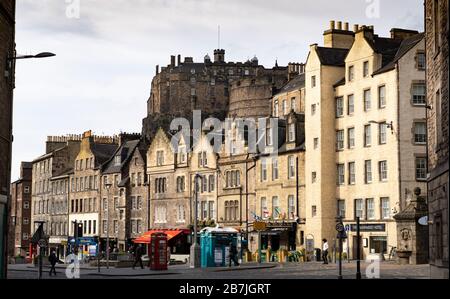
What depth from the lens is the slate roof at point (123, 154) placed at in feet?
297

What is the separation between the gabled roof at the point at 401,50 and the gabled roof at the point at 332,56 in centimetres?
506

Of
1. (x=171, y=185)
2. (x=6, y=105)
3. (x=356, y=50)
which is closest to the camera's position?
(x=6, y=105)

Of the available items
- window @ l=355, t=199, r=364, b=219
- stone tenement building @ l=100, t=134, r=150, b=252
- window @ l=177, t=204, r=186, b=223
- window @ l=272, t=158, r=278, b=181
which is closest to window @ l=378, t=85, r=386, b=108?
window @ l=355, t=199, r=364, b=219

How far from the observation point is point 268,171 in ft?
227

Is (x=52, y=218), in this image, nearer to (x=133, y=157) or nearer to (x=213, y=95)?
(x=133, y=157)

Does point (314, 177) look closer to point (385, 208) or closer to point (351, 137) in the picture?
point (351, 137)

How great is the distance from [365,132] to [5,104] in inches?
1376

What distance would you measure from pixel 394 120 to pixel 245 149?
56.0 ft

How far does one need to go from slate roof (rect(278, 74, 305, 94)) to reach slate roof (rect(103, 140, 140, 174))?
17.2m

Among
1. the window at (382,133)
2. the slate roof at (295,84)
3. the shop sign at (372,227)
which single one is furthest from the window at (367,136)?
the slate roof at (295,84)

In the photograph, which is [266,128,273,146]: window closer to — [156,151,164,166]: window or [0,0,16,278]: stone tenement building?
[156,151,164,166]: window

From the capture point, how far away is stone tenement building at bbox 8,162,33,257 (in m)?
111
